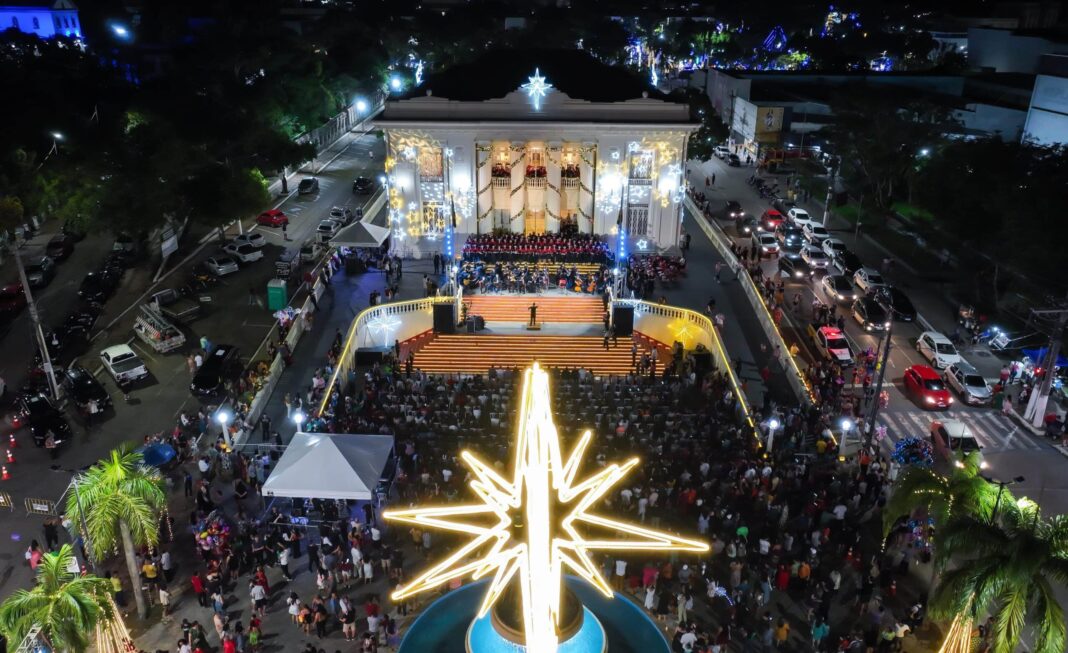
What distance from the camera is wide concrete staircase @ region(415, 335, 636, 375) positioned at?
38312 mm

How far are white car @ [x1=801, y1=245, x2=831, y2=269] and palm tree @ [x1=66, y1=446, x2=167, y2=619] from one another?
3920 cm

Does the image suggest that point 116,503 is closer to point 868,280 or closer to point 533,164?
point 533,164

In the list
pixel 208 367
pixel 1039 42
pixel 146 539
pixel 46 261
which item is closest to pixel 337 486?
pixel 146 539

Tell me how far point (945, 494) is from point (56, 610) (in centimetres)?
1976

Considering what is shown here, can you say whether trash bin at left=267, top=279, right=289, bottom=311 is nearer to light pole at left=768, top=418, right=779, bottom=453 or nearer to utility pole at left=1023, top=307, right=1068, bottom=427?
light pole at left=768, top=418, right=779, bottom=453

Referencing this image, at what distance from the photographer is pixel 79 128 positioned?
47531 millimetres

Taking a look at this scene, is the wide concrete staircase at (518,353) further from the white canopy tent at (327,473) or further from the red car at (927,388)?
the white canopy tent at (327,473)

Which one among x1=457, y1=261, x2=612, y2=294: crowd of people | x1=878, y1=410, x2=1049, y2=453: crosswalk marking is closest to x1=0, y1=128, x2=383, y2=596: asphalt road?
x1=457, y1=261, x2=612, y2=294: crowd of people

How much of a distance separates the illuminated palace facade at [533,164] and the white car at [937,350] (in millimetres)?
15347

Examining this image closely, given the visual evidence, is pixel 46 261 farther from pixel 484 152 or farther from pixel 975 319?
pixel 975 319

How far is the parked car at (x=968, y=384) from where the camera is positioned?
34969 millimetres

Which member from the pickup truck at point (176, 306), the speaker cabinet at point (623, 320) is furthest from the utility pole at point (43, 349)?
the speaker cabinet at point (623, 320)

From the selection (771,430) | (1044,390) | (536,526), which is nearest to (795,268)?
(1044,390)

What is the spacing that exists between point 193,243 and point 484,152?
21.0 meters
